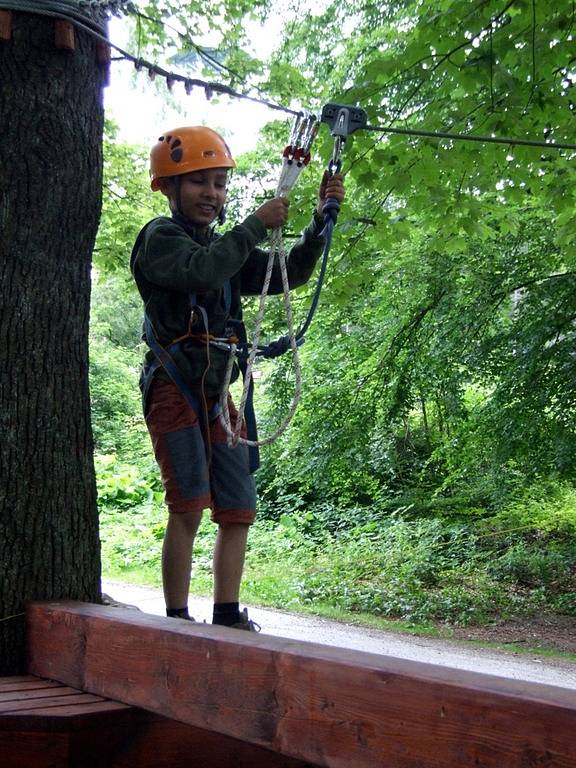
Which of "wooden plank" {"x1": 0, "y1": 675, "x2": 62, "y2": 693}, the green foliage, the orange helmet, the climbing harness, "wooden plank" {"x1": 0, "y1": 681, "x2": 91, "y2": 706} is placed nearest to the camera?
"wooden plank" {"x1": 0, "y1": 681, "x2": 91, "y2": 706}

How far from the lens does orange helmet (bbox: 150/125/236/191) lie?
11.2 feet

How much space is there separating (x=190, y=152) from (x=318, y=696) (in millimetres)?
2094

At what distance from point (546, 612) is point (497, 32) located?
590 centimetres

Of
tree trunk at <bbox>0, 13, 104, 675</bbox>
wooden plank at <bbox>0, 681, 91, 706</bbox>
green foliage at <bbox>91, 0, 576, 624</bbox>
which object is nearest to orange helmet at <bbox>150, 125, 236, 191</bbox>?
tree trunk at <bbox>0, 13, 104, 675</bbox>

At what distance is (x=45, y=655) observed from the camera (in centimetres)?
311

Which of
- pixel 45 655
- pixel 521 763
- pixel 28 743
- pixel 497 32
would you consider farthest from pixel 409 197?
pixel 521 763

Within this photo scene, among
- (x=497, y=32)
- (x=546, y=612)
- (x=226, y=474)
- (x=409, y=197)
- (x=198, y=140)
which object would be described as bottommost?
(x=546, y=612)

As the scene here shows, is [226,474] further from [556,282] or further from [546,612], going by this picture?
[546,612]

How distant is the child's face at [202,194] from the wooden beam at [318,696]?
4.84ft

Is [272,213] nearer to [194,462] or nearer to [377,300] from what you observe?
[194,462]

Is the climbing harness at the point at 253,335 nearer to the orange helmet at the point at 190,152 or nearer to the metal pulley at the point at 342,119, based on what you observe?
the metal pulley at the point at 342,119

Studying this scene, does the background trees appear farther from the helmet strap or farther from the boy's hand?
the boy's hand

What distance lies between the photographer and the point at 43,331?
3.37 meters

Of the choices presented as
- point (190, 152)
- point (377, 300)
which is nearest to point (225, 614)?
point (190, 152)
